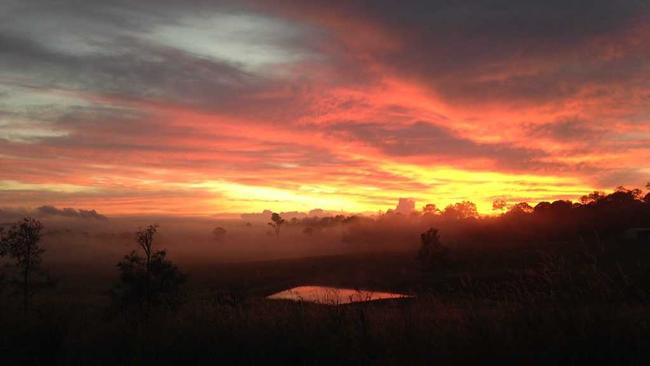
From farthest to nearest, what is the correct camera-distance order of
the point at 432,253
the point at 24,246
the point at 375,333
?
the point at 432,253 → the point at 24,246 → the point at 375,333

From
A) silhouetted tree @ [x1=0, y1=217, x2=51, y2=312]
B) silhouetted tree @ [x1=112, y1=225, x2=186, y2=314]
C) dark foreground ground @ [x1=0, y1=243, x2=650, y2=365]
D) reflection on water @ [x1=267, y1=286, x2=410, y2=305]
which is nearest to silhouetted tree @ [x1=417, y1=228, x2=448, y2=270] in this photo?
reflection on water @ [x1=267, y1=286, x2=410, y2=305]

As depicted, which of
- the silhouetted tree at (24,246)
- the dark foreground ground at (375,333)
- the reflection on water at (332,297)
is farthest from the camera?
the silhouetted tree at (24,246)

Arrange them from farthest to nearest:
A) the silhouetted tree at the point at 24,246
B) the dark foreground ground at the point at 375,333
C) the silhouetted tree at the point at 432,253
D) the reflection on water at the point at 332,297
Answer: the silhouetted tree at the point at 432,253 → the silhouetted tree at the point at 24,246 → the reflection on water at the point at 332,297 → the dark foreground ground at the point at 375,333

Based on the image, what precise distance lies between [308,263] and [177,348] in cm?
9486

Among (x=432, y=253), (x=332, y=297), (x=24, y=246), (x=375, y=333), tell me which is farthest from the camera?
(x=432, y=253)

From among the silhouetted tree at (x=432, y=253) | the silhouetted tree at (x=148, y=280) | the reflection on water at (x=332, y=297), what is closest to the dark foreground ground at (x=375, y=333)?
the reflection on water at (x=332, y=297)

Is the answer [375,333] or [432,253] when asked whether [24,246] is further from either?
[432,253]

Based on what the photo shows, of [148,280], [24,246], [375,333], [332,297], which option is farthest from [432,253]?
[375,333]

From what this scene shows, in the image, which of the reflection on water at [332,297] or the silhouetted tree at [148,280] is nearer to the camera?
the reflection on water at [332,297]

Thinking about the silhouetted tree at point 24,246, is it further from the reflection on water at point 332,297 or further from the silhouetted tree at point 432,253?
the silhouetted tree at point 432,253

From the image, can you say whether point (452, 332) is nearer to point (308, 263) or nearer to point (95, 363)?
point (95, 363)

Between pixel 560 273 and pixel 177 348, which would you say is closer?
pixel 177 348

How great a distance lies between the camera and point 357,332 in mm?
8477

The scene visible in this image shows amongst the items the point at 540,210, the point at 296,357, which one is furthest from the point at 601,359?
the point at 540,210
